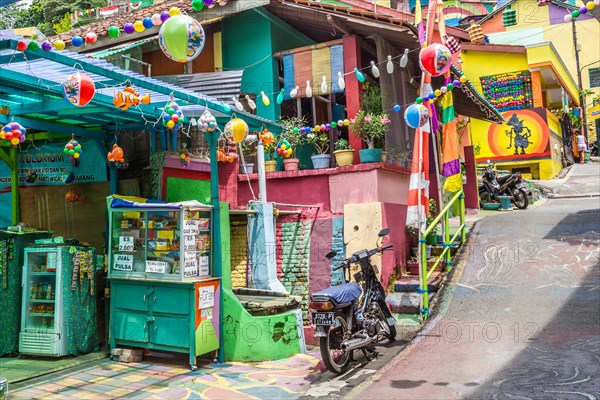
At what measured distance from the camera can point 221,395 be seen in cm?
558

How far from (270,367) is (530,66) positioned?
57.3ft

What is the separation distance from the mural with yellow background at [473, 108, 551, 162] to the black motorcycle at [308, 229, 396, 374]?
1629cm

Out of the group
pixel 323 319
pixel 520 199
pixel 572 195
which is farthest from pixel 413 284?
pixel 572 195

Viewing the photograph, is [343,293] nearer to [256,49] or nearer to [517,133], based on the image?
[256,49]

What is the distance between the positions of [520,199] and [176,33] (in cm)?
1319

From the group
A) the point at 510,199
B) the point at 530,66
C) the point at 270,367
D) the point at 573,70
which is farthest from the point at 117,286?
the point at 573,70

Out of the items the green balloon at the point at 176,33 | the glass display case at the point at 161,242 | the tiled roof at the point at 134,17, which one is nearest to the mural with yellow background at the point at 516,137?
the tiled roof at the point at 134,17

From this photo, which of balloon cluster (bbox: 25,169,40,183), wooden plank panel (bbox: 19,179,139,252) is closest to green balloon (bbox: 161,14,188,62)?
wooden plank panel (bbox: 19,179,139,252)

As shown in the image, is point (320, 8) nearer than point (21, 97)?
No

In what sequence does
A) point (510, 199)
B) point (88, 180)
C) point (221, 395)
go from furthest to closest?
point (510, 199) → point (88, 180) → point (221, 395)

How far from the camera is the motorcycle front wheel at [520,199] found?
49.0 ft

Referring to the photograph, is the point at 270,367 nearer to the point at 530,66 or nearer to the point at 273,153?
the point at 273,153

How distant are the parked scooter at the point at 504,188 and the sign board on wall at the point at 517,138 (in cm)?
536

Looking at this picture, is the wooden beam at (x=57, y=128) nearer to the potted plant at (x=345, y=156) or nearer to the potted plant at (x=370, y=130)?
the potted plant at (x=345, y=156)
